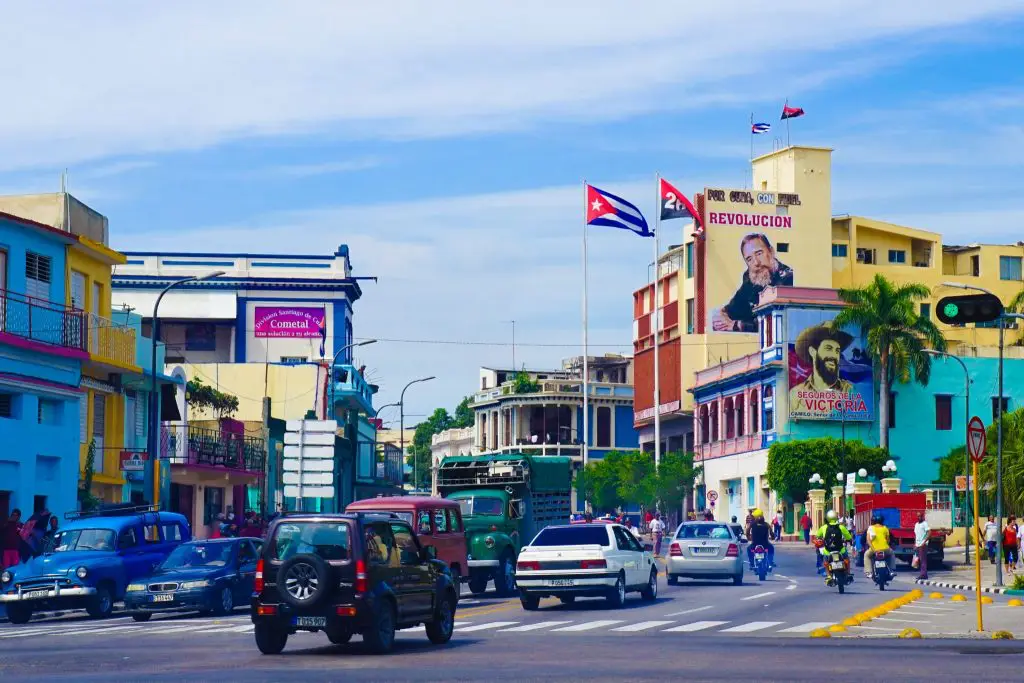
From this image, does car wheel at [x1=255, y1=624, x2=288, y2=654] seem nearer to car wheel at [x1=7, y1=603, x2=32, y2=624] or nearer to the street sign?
car wheel at [x1=7, y1=603, x2=32, y2=624]

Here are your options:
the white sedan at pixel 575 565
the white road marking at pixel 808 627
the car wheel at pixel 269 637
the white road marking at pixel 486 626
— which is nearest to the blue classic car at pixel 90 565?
the white sedan at pixel 575 565

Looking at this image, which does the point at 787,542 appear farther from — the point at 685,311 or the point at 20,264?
the point at 20,264

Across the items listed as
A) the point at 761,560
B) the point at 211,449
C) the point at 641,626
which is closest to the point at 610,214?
the point at 211,449

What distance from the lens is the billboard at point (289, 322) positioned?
94.1 meters

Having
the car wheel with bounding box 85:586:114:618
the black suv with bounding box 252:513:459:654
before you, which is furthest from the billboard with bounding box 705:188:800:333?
the black suv with bounding box 252:513:459:654

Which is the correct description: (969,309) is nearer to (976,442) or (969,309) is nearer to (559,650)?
(976,442)

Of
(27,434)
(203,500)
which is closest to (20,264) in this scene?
(27,434)

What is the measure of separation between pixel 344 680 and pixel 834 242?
328 ft

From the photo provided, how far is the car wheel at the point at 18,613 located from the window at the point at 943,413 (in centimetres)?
6938

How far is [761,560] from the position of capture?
41188 millimetres

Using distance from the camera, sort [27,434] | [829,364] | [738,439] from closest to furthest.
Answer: [27,434], [829,364], [738,439]

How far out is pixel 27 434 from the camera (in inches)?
1583

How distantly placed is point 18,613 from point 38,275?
49.0 feet

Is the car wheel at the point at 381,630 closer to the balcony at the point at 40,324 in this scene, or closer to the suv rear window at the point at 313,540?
the suv rear window at the point at 313,540
